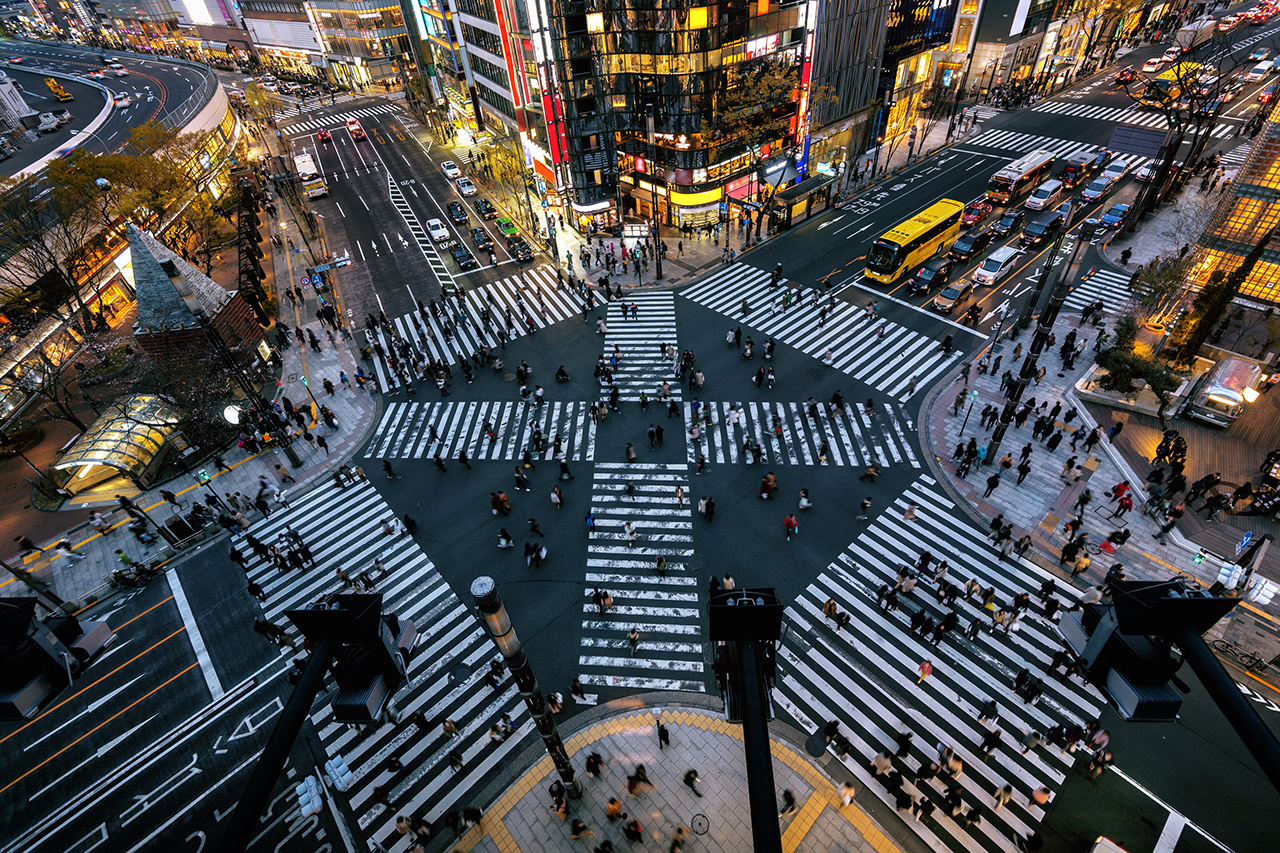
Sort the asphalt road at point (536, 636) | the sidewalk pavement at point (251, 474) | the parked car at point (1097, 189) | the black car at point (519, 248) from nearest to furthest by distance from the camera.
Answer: the asphalt road at point (536, 636), the sidewalk pavement at point (251, 474), the parked car at point (1097, 189), the black car at point (519, 248)

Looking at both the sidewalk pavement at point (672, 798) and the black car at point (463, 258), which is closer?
the sidewalk pavement at point (672, 798)

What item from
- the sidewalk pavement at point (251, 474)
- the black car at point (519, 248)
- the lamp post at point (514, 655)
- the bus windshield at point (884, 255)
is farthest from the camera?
the black car at point (519, 248)

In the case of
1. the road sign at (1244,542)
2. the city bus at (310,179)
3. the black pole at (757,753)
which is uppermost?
the black pole at (757,753)

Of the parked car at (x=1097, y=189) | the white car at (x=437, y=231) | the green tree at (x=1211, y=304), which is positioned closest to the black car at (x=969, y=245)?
the parked car at (x=1097, y=189)

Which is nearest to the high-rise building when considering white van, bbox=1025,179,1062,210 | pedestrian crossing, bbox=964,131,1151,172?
white van, bbox=1025,179,1062,210

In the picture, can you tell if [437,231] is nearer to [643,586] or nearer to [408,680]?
[643,586]

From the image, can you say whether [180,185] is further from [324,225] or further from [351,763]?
[351,763]

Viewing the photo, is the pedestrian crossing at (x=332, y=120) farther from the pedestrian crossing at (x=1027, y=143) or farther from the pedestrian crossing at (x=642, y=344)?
the pedestrian crossing at (x=1027, y=143)

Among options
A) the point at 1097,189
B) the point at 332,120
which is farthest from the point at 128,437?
the point at 332,120
